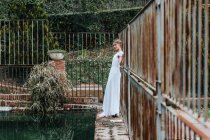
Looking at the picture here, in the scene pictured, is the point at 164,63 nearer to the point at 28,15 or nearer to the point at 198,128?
the point at 198,128

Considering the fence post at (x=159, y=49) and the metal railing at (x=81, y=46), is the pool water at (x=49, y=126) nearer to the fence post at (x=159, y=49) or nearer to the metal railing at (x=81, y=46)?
the fence post at (x=159, y=49)

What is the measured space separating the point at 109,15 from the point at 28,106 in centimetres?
1395

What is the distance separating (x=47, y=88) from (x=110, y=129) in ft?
15.7

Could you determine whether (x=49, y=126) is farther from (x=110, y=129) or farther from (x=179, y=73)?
(x=179, y=73)

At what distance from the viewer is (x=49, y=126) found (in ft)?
37.3

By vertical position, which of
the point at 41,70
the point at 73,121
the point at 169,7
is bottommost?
the point at 73,121

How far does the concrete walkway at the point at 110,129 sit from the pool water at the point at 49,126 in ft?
1.30

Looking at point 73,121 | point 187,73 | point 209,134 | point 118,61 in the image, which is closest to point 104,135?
point 118,61

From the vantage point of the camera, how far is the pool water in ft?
33.3

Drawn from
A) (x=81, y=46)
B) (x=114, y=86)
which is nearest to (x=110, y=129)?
(x=114, y=86)

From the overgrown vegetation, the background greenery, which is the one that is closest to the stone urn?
the overgrown vegetation

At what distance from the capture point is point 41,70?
1406cm

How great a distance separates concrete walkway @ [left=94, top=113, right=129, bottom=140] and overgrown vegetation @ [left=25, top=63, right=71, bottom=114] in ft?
10.7

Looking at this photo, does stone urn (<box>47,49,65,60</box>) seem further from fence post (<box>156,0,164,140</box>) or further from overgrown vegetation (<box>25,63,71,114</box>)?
fence post (<box>156,0,164,140</box>)
